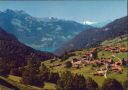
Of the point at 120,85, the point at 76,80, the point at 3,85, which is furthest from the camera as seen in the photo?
the point at 120,85

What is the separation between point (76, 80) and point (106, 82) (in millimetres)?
15695

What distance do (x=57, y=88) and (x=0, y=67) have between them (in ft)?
116

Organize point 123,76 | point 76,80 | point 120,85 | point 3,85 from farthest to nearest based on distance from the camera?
point 123,76 → point 120,85 → point 76,80 → point 3,85

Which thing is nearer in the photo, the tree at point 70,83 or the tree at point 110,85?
the tree at point 70,83

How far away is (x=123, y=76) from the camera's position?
19038 centimetres

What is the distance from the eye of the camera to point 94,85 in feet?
513

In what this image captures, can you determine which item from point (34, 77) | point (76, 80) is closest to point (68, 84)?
point (76, 80)

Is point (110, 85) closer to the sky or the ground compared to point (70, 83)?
closer to the ground

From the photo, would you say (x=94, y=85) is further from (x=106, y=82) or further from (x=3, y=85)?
(x=3, y=85)

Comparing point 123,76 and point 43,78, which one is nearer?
point 43,78

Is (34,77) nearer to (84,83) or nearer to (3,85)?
(84,83)

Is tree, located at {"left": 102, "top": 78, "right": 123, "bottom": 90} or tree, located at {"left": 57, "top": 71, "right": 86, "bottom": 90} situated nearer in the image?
tree, located at {"left": 57, "top": 71, "right": 86, "bottom": 90}

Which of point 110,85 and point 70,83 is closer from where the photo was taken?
point 70,83

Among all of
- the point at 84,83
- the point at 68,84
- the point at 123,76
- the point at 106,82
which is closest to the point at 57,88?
the point at 68,84
